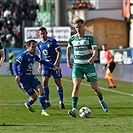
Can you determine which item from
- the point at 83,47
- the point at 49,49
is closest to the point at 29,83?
the point at 83,47

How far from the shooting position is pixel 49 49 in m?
16.2

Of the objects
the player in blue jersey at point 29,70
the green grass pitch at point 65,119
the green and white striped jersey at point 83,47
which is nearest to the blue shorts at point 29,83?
the player in blue jersey at point 29,70

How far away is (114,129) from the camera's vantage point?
11.6m

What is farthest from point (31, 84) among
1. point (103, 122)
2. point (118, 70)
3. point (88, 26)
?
point (88, 26)

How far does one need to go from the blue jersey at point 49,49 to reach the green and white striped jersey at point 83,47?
184 cm

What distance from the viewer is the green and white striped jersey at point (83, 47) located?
556 inches

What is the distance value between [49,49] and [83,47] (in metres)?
2.17

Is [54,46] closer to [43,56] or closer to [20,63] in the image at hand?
[43,56]

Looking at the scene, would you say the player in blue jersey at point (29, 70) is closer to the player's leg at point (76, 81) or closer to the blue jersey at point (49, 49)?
the player's leg at point (76, 81)

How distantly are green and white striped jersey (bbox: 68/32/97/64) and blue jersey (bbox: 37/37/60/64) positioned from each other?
1.84 metres

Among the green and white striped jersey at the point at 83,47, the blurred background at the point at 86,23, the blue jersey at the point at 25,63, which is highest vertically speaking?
the green and white striped jersey at the point at 83,47

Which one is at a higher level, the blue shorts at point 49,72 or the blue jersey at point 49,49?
the blue jersey at point 49,49

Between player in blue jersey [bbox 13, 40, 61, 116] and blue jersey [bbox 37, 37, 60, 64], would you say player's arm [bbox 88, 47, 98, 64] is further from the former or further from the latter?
blue jersey [bbox 37, 37, 60, 64]

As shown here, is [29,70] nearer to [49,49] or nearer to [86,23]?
[49,49]
